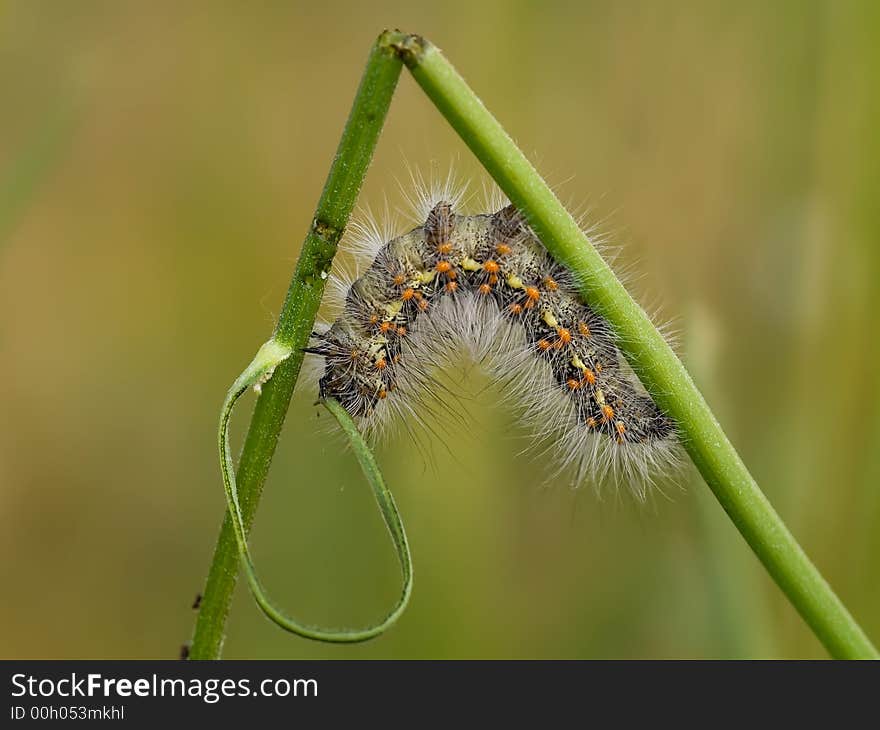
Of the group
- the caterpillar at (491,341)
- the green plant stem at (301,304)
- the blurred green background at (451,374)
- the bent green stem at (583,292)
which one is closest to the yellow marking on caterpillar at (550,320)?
the caterpillar at (491,341)

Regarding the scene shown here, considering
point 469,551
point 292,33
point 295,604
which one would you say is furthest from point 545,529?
point 292,33

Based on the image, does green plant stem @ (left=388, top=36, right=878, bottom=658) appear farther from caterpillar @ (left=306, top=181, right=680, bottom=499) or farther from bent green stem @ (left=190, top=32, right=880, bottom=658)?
caterpillar @ (left=306, top=181, right=680, bottom=499)

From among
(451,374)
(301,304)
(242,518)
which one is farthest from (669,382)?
(451,374)

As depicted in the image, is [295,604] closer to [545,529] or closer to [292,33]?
[545,529]

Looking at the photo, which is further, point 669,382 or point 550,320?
point 550,320

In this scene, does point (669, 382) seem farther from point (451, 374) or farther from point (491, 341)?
point (451, 374)

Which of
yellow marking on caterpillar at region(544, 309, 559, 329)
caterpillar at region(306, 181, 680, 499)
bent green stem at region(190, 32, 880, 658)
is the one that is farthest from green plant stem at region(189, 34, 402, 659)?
yellow marking on caterpillar at region(544, 309, 559, 329)
